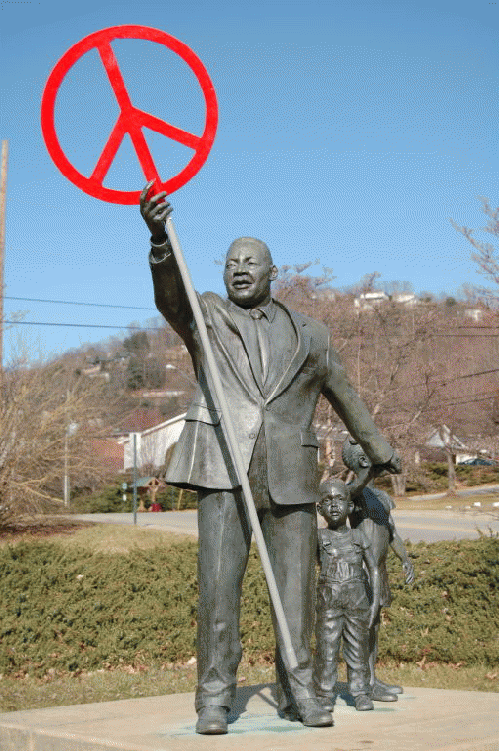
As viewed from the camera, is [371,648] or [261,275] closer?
[261,275]

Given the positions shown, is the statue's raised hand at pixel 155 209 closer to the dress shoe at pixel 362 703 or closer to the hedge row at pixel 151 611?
the dress shoe at pixel 362 703

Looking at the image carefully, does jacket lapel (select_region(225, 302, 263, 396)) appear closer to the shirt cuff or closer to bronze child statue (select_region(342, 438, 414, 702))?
the shirt cuff

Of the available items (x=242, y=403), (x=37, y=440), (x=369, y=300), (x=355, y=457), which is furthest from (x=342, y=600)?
(x=369, y=300)

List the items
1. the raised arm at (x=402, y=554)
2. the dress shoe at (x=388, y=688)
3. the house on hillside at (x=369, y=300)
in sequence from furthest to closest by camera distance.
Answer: the house on hillside at (x=369, y=300) → the raised arm at (x=402, y=554) → the dress shoe at (x=388, y=688)

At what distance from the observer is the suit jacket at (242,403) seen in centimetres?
527

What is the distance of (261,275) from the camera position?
5.52 metres

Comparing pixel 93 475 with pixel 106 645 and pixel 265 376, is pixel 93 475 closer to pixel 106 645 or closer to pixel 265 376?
pixel 106 645

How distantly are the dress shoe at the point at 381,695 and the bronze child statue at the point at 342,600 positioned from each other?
0.88ft

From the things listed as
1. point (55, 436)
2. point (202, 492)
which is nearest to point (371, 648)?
point (202, 492)

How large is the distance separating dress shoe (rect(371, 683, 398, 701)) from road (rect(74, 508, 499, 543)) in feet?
47.5

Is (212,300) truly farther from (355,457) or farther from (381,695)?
(381,695)

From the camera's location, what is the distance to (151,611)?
33.7ft

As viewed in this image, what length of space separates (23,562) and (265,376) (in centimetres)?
566

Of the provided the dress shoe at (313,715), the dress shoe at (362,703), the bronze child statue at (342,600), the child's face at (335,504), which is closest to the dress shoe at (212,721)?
the dress shoe at (313,715)
